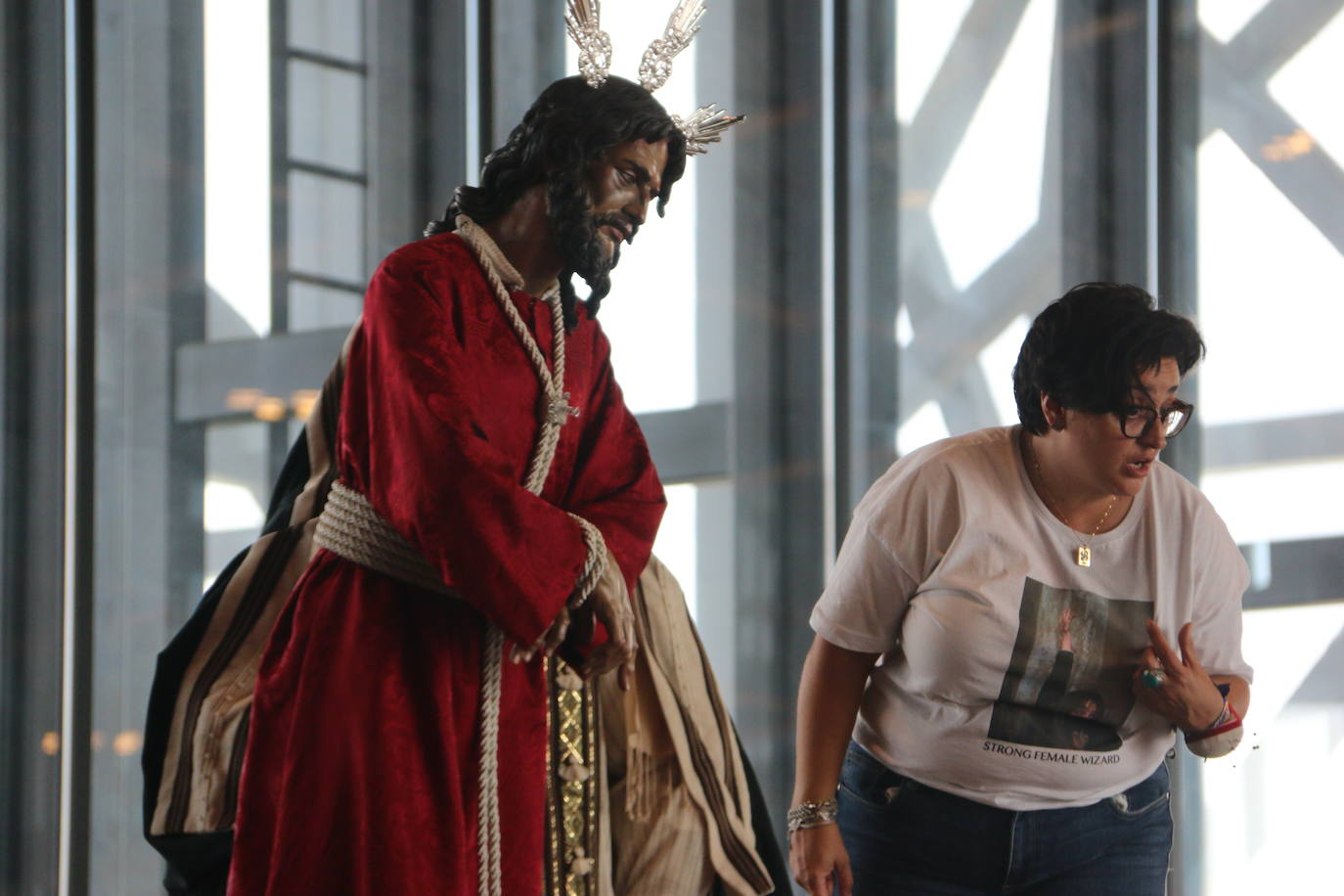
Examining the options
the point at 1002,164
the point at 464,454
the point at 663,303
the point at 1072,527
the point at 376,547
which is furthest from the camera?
the point at 663,303

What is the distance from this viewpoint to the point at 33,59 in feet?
12.4

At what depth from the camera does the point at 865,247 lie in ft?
11.1

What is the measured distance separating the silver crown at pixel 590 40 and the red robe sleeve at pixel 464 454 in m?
0.28

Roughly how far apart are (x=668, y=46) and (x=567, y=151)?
271 mm

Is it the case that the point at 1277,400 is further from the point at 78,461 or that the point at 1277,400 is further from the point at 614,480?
the point at 78,461

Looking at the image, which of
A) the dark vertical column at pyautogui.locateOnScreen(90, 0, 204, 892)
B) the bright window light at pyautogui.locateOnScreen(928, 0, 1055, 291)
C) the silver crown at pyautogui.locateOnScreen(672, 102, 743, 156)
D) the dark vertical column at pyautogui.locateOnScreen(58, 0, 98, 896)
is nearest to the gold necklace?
the silver crown at pyautogui.locateOnScreen(672, 102, 743, 156)

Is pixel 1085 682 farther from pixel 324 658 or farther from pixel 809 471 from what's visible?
pixel 809 471

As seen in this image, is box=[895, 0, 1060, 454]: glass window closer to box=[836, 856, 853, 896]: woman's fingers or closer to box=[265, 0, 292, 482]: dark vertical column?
box=[265, 0, 292, 482]: dark vertical column

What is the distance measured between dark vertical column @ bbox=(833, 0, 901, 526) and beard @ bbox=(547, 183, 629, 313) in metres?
1.81

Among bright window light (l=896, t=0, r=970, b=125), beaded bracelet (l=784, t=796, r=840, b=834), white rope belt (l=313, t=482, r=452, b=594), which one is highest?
bright window light (l=896, t=0, r=970, b=125)

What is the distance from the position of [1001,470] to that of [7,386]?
9.59 feet

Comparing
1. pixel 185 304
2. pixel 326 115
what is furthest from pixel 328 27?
pixel 185 304

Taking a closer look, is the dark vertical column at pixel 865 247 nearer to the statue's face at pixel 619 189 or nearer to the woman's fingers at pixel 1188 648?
the woman's fingers at pixel 1188 648

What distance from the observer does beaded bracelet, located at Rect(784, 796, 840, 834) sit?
5.91 ft
